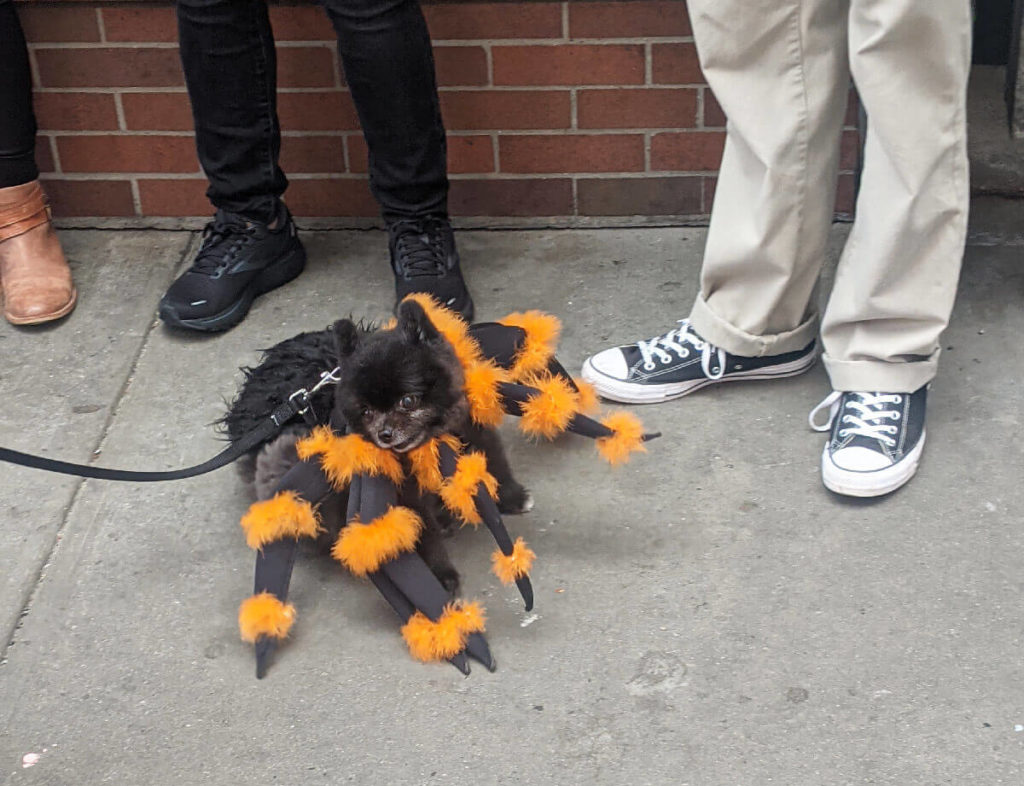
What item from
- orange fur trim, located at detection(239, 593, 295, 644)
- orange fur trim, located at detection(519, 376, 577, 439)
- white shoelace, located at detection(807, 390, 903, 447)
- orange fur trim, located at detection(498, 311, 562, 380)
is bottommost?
orange fur trim, located at detection(239, 593, 295, 644)

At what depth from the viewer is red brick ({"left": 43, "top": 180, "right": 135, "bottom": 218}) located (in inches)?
142

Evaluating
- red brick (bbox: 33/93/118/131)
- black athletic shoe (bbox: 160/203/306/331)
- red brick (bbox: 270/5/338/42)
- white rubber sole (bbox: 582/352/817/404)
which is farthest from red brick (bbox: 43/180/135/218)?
white rubber sole (bbox: 582/352/817/404)

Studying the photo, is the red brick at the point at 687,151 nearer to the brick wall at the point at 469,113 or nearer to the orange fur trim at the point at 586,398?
the brick wall at the point at 469,113

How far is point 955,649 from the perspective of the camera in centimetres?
210

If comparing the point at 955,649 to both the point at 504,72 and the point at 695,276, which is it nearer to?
the point at 695,276

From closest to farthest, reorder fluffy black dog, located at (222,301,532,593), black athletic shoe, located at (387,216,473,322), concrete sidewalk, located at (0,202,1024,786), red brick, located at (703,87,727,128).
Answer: concrete sidewalk, located at (0,202,1024,786) → fluffy black dog, located at (222,301,532,593) → black athletic shoe, located at (387,216,473,322) → red brick, located at (703,87,727,128)

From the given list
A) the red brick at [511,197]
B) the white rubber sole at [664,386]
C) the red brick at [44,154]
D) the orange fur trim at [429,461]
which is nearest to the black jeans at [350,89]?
the red brick at [511,197]

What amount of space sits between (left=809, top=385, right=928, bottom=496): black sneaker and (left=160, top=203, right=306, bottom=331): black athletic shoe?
156 centimetres

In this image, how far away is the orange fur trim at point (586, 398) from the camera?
2.54 m

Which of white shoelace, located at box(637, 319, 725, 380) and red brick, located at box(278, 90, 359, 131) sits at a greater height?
red brick, located at box(278, 90, 359, 131)

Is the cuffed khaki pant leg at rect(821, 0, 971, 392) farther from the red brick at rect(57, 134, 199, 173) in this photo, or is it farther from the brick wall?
the red brick at rect(57, 134, 199, 173)

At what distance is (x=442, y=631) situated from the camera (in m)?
2.10

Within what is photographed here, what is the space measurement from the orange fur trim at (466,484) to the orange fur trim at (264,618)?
0.35m

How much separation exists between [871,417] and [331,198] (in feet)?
5.83
